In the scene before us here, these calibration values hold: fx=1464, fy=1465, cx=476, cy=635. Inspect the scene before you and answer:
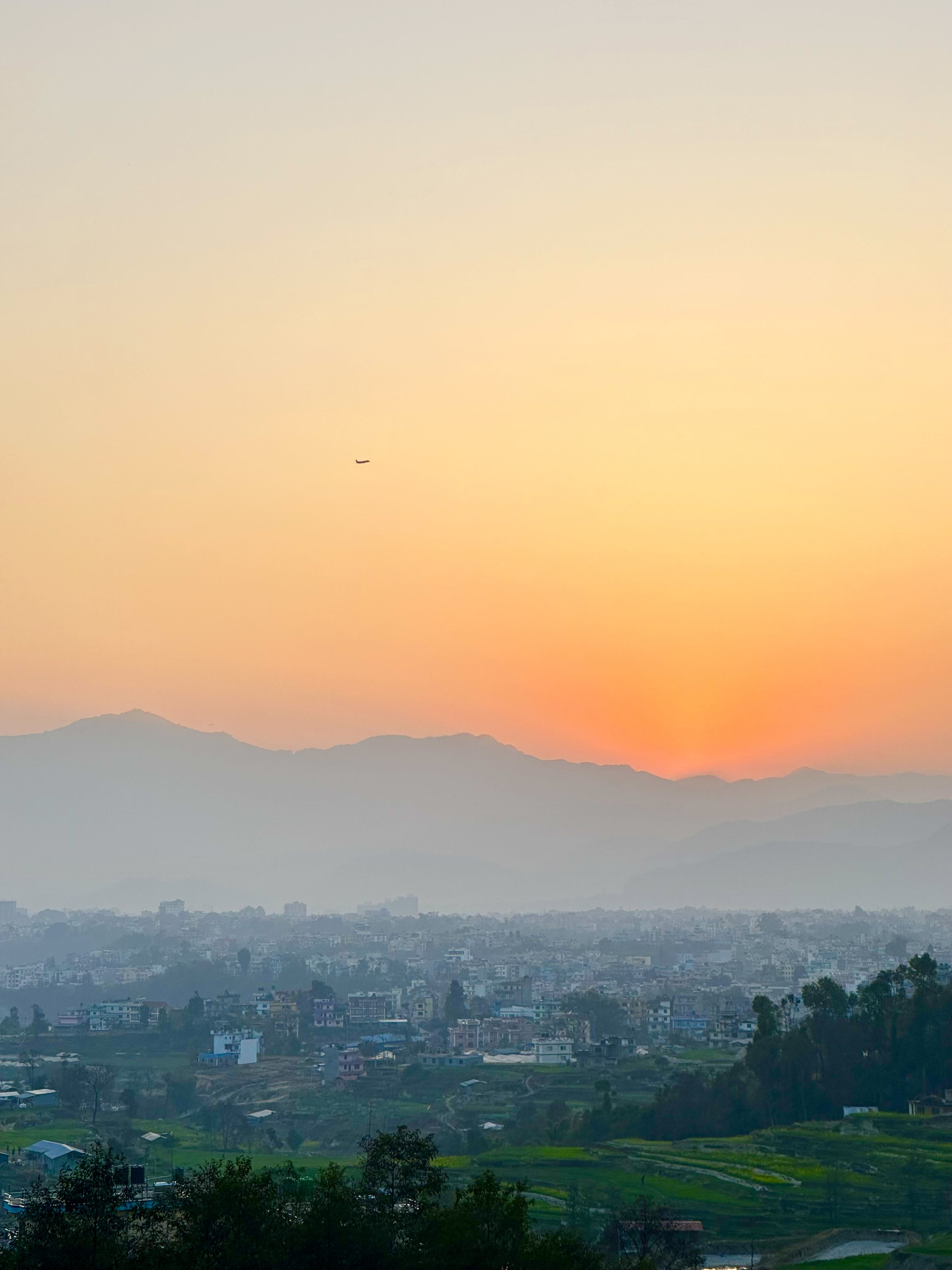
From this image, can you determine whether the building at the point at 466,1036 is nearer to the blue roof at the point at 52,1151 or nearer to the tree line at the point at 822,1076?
the tree line at the point at 822,1076

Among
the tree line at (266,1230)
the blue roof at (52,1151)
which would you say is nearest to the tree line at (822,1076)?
the blue roof at (52,1151)

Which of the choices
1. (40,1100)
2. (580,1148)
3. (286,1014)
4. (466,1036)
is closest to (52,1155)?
(40,1100)

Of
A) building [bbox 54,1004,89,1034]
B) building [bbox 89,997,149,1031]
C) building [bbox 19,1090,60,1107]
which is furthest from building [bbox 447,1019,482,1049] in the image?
building [bbox 19,1090,60,1107]

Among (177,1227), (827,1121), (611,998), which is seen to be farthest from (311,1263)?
(611,998)

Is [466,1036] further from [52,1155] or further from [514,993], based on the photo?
[52,1155]

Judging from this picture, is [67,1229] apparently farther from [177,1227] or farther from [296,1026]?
[296,1026]

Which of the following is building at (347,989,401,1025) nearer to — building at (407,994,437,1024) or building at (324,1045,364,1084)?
building at (407,994,437,1024)
